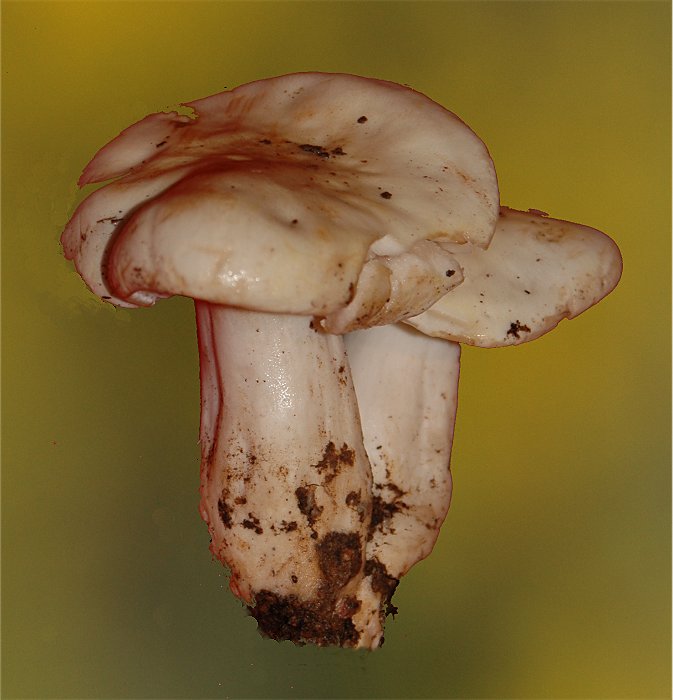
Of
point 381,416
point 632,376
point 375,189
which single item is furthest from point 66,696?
point 632,376

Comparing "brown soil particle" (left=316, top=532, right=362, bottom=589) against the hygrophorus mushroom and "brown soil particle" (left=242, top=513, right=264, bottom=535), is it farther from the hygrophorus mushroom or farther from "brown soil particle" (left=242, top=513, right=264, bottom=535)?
"brown soil particle" (left=242, top=513, right=264, bottom=535)

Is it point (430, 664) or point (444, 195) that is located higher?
point (444, 195)

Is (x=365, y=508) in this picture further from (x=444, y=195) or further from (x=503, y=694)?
(x=503, y=694)

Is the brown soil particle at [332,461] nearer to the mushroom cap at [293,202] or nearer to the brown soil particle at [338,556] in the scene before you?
the brown soil particle at [338,556]

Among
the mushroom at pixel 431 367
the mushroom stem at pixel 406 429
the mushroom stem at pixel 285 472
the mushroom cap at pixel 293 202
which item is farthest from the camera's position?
the mushroom stem at pixel 406 429

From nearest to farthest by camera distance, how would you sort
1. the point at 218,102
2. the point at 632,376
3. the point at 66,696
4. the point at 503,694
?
the point at 218,102, the point at 66,696, the point at 503,694, the point at 632,376

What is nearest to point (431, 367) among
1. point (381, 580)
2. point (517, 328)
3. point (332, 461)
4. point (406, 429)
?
point (406, 429)

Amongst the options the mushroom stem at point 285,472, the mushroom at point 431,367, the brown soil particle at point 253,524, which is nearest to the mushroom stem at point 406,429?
the mushroom at point 431,367

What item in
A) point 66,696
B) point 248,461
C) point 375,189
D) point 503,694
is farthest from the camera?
A: point 503,694
